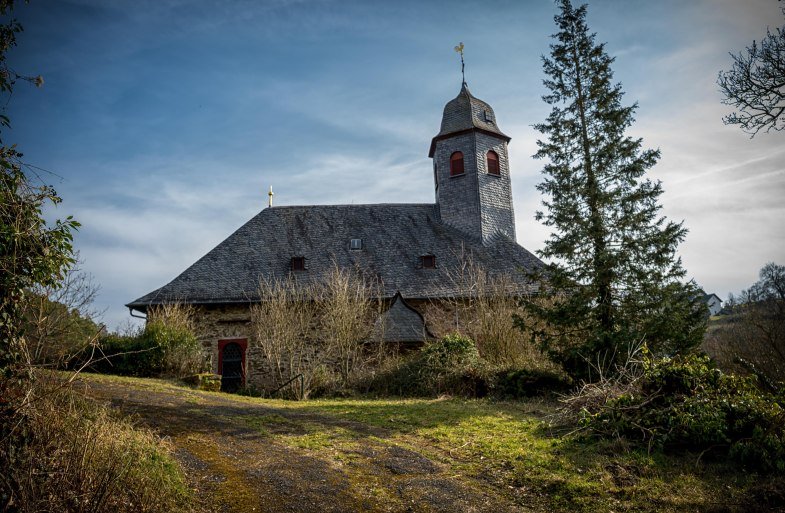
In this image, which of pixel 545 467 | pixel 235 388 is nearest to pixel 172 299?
pixel 235 388

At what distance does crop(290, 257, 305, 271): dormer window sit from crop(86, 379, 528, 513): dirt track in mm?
11574

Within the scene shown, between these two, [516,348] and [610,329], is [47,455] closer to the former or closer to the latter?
[610,329]

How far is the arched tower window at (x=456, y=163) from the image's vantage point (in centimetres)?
2244

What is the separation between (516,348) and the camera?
1338cm

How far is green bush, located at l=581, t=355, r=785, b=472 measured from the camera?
5.35 meters

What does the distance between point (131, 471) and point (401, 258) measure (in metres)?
15.8

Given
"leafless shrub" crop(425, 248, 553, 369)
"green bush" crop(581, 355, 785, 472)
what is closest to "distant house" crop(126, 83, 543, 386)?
"leafless shrub" crop(425, 248, 553, 369)

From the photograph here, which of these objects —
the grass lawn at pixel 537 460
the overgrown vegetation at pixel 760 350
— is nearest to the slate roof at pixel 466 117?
the overgrown vegetation at pixel 760 350

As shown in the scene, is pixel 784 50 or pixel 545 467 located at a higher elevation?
pixel 784 50

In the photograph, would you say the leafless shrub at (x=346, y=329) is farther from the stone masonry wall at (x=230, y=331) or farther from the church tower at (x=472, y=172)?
the church tower at (x=472, y=172)

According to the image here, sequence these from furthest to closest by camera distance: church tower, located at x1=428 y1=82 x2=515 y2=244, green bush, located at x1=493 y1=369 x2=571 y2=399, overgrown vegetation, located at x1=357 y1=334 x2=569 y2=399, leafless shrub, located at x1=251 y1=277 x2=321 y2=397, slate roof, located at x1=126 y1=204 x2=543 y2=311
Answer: church tower, located at x1=428 y1=82 x2=515 y2=244
slate roof, located at x1=126 y1=204 x2=543 y2=311
leafless shrub, located at x1=251 y1=277 x2=321 y2=397
overgrown vegetation, located at x1=357 y1=334 x2=569 y2=399
green bush, located at x1=493 y1=369 x2=571 y2=399

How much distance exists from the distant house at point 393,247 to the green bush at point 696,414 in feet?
31.6

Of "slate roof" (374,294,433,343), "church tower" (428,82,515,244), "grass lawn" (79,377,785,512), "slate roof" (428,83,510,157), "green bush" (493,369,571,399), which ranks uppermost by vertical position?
"slate roof" (428,83,510,157)

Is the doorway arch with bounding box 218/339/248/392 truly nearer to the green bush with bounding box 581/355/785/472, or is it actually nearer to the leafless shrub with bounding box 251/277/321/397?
the leafless shrub with bounding box 251/277/321/397
